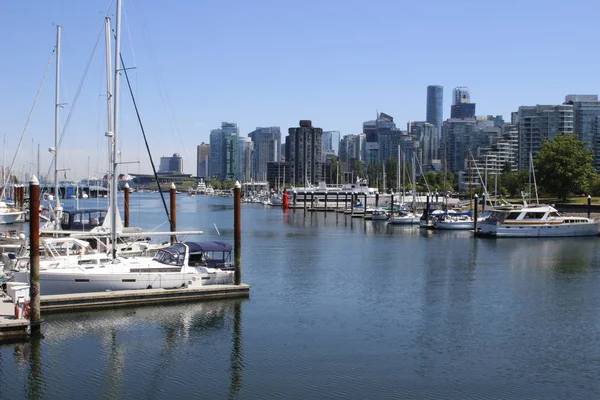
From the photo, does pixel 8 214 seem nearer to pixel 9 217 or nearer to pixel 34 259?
pixel 9 217

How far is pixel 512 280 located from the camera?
5069cm

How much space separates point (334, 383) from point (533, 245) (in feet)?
183

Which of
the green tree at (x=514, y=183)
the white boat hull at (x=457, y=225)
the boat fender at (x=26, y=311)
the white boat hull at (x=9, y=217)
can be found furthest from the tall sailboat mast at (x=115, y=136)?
the green tree at (x=514, y=183)

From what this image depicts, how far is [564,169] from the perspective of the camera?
127m

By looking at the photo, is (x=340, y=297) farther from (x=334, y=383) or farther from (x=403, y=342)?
(x=334, y=383)

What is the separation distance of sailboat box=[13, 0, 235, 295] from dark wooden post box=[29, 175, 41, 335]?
5.80 m

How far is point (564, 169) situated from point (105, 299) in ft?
355

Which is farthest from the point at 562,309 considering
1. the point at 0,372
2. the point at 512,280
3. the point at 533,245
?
the point at 533,245

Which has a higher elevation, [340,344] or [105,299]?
[105,299]

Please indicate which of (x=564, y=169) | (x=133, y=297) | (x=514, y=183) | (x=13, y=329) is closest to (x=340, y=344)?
(x=133, y=297)

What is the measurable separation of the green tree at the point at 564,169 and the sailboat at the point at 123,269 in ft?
325

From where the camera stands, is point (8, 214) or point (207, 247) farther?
point (8, 214)

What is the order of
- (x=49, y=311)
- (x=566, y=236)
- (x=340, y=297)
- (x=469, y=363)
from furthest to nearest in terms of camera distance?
(x=566, y=236)
(x=340, y=297)
(x=49, y=311)
(x=469, y=363)

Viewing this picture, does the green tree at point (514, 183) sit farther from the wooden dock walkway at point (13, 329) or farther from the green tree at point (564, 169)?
the wooden dock walkway at point (13, 329)
